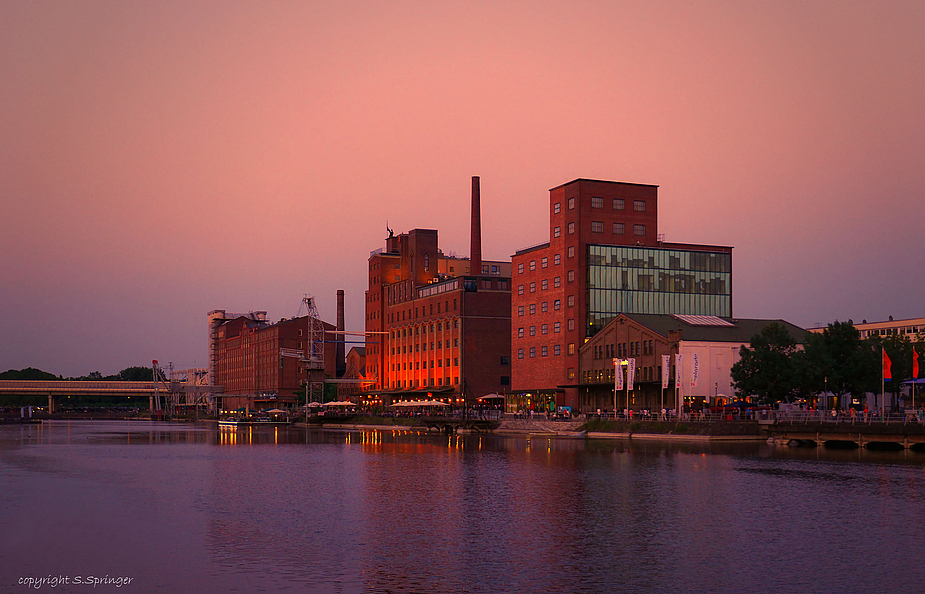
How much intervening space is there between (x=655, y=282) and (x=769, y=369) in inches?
1821

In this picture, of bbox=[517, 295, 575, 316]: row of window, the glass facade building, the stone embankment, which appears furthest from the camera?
bbox=[517, 295, 575, 316]: row of window

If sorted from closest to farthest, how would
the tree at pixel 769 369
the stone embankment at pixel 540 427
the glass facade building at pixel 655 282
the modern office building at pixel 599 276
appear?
the tree at pixel 769 369
the stone embankment at pixel 540 427
the modern office building at pixel 599 276
the glass facade building at pixel 655 282

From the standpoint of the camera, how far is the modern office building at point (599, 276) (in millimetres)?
139125

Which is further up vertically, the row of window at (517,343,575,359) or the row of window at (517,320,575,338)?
the row of window at (517,320,575,338)

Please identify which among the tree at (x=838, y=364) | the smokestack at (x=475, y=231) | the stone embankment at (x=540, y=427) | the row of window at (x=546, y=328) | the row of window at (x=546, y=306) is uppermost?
the smokestack at (x=475, y=231)

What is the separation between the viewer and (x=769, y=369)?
320ft

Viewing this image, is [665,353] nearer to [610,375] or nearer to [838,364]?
[610,375]

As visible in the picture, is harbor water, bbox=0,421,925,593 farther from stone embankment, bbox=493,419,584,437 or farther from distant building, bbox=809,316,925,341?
distant building, bbox=809,316,925,341

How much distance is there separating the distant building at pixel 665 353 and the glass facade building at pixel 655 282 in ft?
28.4

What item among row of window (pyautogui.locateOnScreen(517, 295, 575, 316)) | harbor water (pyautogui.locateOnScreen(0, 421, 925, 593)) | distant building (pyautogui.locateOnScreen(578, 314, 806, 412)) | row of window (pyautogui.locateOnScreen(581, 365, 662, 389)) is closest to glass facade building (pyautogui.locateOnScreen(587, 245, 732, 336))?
row of window (pyautogui.locateOnScreen(517, 295, 575, 316))

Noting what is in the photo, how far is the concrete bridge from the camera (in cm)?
7800

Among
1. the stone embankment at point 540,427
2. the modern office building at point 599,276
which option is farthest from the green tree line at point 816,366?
the modern office building at point 599,276

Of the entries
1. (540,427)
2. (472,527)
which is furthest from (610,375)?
(472,527)

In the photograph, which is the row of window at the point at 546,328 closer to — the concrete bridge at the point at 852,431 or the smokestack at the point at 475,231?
the smokestack at the point at 475,231
